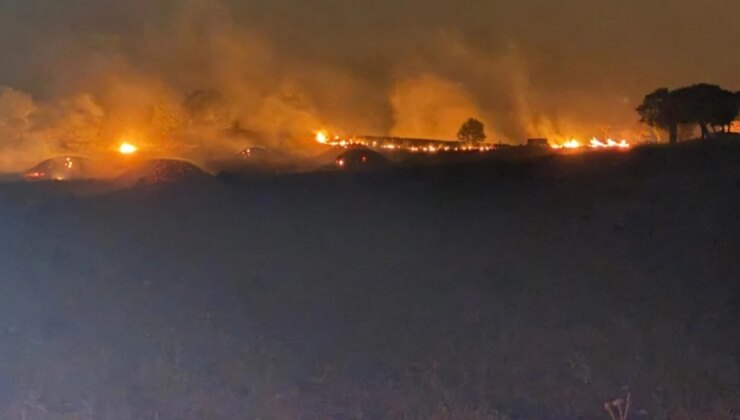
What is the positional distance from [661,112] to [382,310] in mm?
46358

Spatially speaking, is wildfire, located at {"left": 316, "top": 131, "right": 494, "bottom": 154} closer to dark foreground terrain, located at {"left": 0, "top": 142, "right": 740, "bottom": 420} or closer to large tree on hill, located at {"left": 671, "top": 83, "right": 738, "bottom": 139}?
large tree on hill, located at {"left": 671, "top": 83, "right": 738, "bottom": 139}

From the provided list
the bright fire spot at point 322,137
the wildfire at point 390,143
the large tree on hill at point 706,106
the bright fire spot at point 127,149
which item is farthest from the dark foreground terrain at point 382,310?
the large tree on hill at point 706,106

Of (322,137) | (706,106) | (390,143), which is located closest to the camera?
(322,137)

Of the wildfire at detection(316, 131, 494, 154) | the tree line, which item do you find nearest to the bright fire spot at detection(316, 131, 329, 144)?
the wildfire at detection(316, 131, 494, 154)

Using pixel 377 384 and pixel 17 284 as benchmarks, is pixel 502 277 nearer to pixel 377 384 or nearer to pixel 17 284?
pixel 377 384

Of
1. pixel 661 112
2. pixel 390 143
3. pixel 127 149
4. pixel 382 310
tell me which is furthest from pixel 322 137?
pixel 382 310

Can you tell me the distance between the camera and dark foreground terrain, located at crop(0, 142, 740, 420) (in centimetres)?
856

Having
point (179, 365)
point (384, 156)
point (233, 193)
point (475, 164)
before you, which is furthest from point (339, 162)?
point (179, 365)

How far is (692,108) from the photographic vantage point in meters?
52.9

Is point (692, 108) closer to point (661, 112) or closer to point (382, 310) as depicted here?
point (661, 112)

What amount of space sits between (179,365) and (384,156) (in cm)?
3035

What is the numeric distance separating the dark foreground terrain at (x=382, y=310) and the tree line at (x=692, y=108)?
35.0m

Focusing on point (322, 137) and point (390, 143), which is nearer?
point (322, 137)

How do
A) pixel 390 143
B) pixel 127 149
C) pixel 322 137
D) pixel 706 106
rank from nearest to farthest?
pixel 127 149, pixel 322 137, pixel 390 143, pixel 706 106
